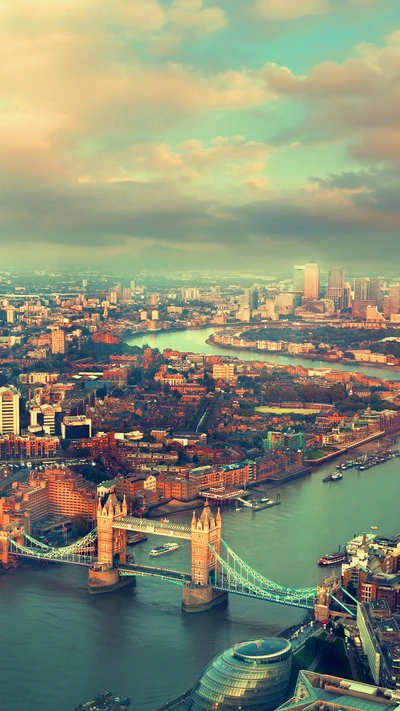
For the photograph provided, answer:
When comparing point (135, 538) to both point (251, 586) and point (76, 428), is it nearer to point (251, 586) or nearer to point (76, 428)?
point (251, 586)

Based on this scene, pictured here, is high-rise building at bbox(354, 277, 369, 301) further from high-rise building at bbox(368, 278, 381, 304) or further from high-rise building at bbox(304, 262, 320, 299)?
high-rise building at bbox(304, 262, 320, 299)

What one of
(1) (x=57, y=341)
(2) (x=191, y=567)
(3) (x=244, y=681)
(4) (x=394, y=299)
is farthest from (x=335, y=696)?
(4) (x=394, y=299)

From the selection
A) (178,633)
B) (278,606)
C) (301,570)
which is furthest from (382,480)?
(178,633)

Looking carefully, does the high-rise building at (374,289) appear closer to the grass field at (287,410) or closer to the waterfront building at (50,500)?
the grass field at (287,410)

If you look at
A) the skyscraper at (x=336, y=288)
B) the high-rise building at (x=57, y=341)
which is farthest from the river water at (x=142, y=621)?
the skyscraper at (x=336, y=288)

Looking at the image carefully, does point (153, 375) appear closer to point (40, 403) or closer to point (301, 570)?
point (40, 403)
